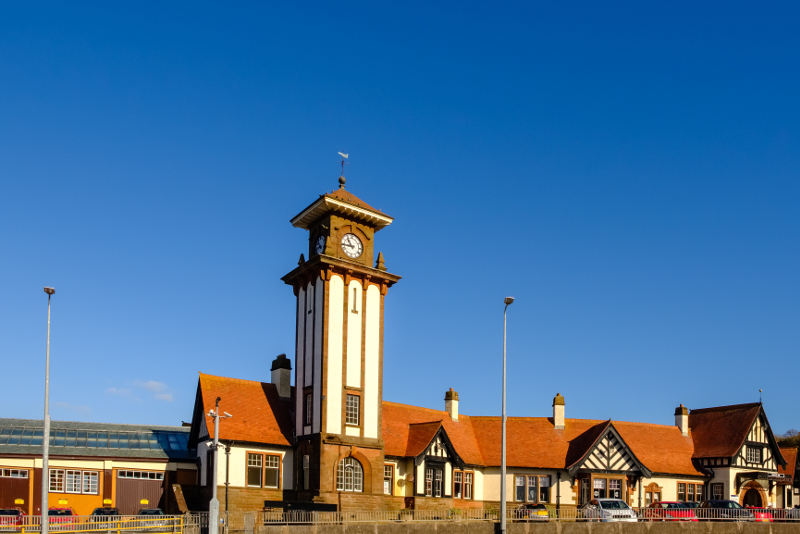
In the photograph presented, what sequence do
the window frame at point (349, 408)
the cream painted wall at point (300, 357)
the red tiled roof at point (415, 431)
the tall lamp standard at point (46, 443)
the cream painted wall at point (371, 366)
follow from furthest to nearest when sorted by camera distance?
1. the red tiled roof at point (415, 431)
2. the cream painted wall at point (300, 357)
3. the cream painted wall at point (371, 366)
4. the window frame at point (349, 408)
5. the tall lamp standard at point (46, 443)

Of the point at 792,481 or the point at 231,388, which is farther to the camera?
the point at 792,481

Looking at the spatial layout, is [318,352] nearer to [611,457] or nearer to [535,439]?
[535,439]

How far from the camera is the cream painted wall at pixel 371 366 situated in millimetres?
48531

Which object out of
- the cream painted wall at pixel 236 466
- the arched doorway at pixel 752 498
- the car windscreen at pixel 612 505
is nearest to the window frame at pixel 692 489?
the arched doorway at pixel 752 498

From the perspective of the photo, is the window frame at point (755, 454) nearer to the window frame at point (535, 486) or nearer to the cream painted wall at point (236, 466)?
the window frame at point (535, 486)

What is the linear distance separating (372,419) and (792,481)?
35609 mm

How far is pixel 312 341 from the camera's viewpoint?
48.4 m

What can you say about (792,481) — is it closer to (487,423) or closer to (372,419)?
(487,423)

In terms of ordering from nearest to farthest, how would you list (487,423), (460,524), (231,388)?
1. (460,524)
2. (231,388)
3. (487,423)

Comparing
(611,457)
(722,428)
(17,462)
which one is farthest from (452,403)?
(17,462)

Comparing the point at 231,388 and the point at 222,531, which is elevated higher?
the point at 231,388

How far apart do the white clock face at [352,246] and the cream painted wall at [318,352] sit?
9.07ft

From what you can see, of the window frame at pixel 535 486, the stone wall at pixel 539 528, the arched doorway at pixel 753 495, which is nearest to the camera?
→ the stone wall at pixel 539 528

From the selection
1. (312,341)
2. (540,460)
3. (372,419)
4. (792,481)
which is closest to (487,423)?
(540,460)
